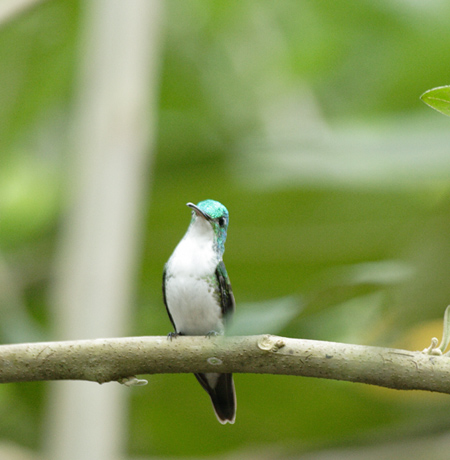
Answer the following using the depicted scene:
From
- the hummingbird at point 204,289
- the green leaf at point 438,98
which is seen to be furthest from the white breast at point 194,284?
the green leaf at point 438,98

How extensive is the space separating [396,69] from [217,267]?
1897 millimetres

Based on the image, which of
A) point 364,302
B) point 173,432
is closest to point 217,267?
point 364,302

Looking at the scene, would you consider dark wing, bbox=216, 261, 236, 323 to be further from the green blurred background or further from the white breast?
the green blurred background

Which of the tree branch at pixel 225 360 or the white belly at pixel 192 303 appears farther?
the white belly at pixel 192 303

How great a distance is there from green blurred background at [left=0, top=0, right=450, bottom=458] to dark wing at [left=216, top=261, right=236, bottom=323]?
21 cm

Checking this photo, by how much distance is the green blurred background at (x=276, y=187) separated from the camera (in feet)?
6.84

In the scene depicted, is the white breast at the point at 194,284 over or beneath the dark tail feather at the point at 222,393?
over

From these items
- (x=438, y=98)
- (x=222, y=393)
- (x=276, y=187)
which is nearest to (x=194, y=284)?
(x=222, y=393)

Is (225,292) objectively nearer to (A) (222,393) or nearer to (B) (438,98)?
(A) (222,393)

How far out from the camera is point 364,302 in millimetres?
1603

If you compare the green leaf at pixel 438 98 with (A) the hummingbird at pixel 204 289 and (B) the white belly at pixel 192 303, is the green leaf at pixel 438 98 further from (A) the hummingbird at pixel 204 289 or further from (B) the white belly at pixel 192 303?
(B) the white belly at pixel 192 303

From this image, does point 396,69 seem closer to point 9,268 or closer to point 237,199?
point 237,199

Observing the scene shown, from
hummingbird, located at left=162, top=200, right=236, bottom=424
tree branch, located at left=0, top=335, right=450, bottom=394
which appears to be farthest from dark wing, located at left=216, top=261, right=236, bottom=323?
tree branch, located at left=0, top=335, right=450, bottom=394

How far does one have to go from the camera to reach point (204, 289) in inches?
62.4
